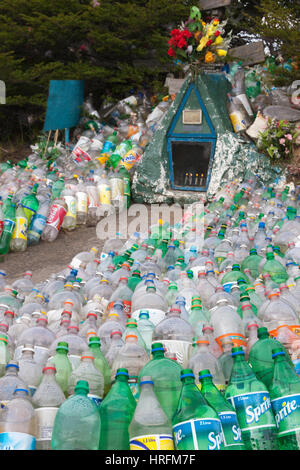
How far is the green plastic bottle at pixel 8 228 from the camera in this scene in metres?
6.14

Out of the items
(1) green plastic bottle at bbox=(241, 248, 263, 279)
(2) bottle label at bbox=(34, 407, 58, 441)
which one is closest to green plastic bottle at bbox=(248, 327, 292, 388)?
(2) bottle label at bbox=(34, 407, 58, 441)

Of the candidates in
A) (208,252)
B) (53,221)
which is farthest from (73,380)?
(53,221)

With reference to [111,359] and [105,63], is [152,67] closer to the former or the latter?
[105,63]

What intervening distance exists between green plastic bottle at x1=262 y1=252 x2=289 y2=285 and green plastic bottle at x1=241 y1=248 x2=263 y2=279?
15cm

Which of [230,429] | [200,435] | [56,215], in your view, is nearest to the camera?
[200,435]

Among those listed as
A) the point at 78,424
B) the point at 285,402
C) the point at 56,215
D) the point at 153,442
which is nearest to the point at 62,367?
the point at 78,424

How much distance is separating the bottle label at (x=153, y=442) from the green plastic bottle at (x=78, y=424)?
18cm

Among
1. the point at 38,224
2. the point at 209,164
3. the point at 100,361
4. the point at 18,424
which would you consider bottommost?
the point at 18,424

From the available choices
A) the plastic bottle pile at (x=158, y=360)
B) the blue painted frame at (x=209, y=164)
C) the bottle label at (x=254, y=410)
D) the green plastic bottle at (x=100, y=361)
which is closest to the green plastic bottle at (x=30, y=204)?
the plastic bottle pile at (x=158, y=360)

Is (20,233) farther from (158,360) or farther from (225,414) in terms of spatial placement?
(225,414)

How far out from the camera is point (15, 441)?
183 cm

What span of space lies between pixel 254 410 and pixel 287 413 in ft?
0.42

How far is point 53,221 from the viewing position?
6621 millimetres

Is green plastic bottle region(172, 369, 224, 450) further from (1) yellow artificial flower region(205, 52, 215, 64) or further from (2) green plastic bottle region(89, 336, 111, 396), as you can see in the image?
(1) yellow artificial flower region(205, 52, 215, 64)
